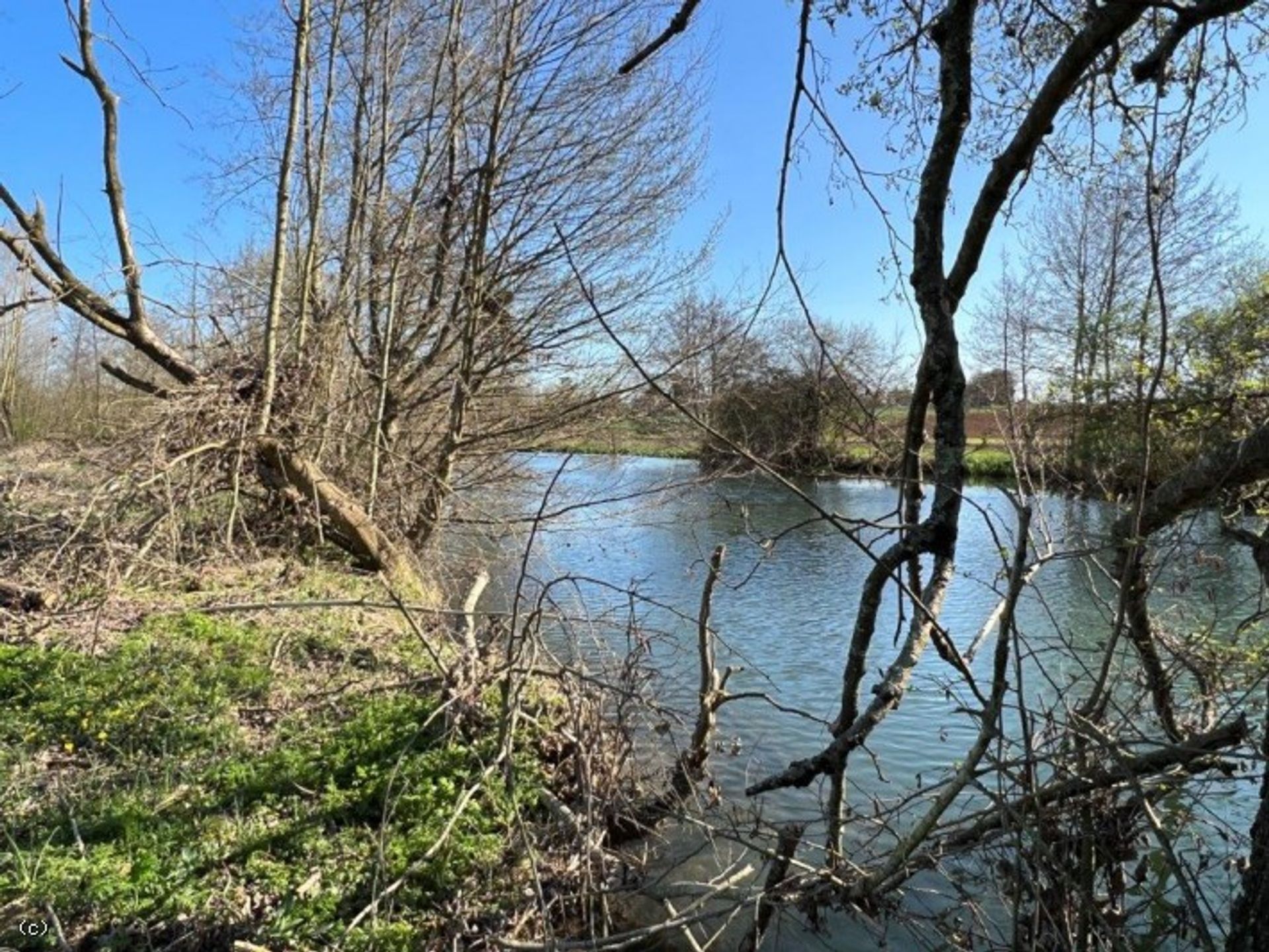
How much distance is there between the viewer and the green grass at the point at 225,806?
3.60 metres

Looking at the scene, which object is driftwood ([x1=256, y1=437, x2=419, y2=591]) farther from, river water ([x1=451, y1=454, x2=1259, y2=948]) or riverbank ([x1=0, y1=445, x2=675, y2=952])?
riverbank ([x1=0, y1=445, x2=675, y2=952])

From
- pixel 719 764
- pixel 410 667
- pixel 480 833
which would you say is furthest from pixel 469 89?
pixel 480 833

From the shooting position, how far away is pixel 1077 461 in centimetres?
665

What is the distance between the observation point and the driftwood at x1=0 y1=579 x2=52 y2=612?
7113 mm

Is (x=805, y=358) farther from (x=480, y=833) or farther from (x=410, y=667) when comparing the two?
(x=410, y=667)

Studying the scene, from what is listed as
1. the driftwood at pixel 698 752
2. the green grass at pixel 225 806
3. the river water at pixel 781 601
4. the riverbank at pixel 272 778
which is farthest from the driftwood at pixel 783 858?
the driftwood at pixel 698 752

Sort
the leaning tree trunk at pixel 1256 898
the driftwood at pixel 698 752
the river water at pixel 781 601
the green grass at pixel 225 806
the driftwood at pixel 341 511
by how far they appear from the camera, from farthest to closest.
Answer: the driftwood at pixel 341 511 → the river water at pixel 781 601 → the driftwood at pixel 698 752 → the green grass at pixel 225 806 → the leaning tree trunk at pixel 1256 898

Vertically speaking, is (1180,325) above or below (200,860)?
above

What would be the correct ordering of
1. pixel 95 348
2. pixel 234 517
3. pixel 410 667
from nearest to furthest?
pixel 410 667 < pixel 234 517 < pixel 95 348

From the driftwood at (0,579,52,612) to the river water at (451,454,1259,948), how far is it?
3.77 m

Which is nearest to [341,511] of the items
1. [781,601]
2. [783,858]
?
[781,601]

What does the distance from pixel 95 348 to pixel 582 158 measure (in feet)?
39.0

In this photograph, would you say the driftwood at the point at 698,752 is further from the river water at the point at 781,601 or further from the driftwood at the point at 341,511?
the driftwood at the point at 341,511

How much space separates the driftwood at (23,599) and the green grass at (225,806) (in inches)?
48.6
